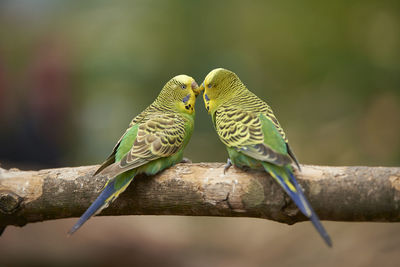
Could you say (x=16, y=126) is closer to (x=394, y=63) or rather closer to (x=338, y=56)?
(x=338, y=56)

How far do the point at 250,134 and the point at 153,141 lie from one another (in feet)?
1.95

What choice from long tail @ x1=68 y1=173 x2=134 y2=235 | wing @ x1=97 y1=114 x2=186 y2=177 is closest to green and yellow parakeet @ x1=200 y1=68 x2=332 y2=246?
wing @ x1=97 y1=114 x2=186 y2=177

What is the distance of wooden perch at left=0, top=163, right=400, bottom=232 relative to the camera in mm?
2221

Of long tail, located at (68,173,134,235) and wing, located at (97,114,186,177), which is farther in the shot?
wing, located at (97,114,186,177)

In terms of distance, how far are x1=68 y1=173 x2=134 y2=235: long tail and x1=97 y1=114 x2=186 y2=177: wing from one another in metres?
0.10

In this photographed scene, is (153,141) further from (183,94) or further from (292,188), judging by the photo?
(292,188)

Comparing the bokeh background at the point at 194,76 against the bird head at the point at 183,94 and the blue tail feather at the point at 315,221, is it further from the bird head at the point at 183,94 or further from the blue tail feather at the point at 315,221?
the blue tail feather at the point at 315,221

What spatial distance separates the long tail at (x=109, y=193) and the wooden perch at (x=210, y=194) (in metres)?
0.13

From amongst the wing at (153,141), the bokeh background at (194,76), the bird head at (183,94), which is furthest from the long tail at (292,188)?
the bokeh background at (194,76)

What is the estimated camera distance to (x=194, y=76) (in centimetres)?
550

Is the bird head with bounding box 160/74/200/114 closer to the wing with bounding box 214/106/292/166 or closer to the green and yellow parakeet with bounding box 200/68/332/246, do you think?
the green and yellow parakeet with bounding box 200/68/332/246

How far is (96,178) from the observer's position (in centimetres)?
262

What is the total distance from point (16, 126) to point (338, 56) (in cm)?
425

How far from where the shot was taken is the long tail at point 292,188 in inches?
78.6
